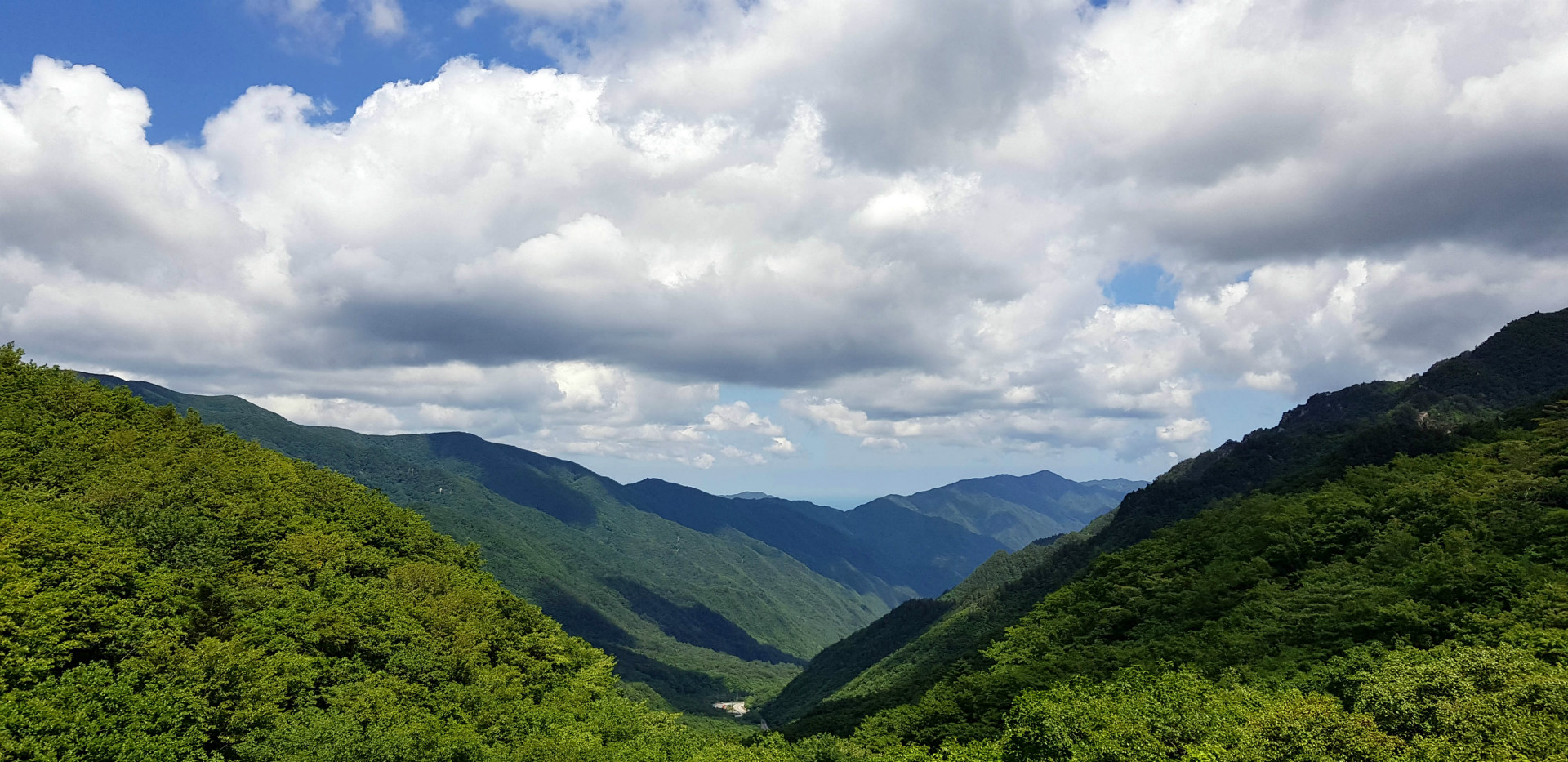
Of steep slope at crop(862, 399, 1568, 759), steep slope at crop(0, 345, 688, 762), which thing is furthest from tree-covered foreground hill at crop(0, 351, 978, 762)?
steep slope at crop(862, 399, 1568, 759)

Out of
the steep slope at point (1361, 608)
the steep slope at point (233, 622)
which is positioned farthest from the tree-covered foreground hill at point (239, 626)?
the steep slope at point (1361, 608)

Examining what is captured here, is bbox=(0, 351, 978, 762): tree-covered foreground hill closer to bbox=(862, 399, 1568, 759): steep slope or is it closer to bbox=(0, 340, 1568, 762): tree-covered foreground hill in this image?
bbox=(0, 340, 1568, 762): tree-covered foreground hill

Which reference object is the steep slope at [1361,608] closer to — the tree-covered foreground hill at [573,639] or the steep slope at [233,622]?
the tree-covered foreground hill at [573,639]

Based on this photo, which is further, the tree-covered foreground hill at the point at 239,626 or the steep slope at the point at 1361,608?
the tree-covered foreground hill at the point at 239,626

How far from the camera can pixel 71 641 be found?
166 ft

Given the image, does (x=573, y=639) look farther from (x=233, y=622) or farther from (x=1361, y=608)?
(x=1361, y=608)

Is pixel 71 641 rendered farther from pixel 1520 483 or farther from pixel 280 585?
pixel 1520 483

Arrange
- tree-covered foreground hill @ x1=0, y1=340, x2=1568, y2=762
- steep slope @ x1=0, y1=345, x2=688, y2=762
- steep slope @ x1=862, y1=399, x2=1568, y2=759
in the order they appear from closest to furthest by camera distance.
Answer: steep slope @ x1=862, y1=399, x2=1568, y2=759 < tree-covered foreground hill @ x1=0, y1=340, x2=1568, y2=762 < steep slope @ x1=0, y1=345, x2=688, y2=762

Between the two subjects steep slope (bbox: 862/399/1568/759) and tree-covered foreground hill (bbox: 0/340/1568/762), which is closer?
steep slope (bbox: 862/399/1568/759)

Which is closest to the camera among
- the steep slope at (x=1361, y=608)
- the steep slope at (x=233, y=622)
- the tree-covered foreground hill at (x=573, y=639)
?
the steep slope at (x=1361, y=608)

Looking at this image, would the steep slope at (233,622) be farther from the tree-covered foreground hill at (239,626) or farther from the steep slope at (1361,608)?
the steep slope at (1361,608)

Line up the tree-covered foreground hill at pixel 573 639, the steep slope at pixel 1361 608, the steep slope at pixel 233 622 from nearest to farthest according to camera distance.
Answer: the steep slope at pixel 1361 608
the tree-covered foreground hill at pixel 573 639
the steep slope at pixel 233 622

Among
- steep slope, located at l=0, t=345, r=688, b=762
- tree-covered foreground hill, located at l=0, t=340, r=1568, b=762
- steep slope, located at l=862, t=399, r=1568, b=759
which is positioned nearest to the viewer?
Result: steep slope, located at l=862, t=399, r=1568, b=759

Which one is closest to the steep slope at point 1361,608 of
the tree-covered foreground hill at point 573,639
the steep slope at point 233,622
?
the tree-covered foreground hill at point 573,639
